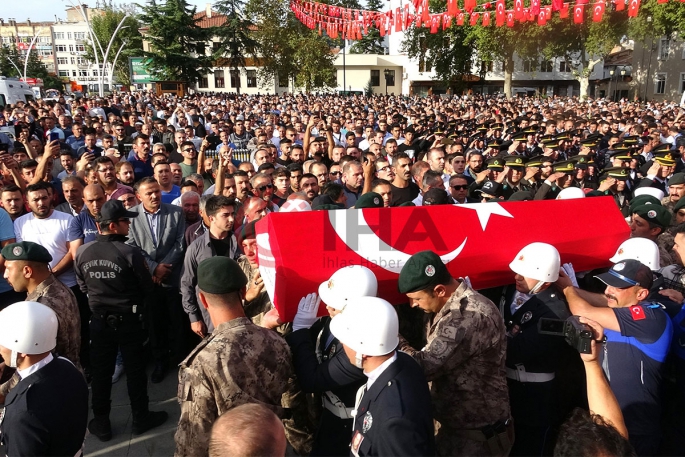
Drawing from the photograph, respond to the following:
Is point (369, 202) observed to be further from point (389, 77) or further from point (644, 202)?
point (389, 77)

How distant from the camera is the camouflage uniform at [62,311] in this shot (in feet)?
9.70

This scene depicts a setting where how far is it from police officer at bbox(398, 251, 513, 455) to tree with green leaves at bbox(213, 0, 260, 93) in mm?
45105

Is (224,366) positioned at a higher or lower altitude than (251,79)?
lower

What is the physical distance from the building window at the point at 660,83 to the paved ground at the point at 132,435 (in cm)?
4635

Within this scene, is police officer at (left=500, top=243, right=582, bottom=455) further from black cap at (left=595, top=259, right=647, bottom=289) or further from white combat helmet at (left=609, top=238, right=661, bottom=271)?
white combat helmet at (left=609, top=238, right=661, bottom=271)

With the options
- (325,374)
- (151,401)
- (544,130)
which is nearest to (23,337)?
(325,374)

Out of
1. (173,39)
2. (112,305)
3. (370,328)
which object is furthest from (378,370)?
(173,39)

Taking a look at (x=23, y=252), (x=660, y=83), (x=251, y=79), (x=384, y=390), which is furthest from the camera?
(x=251, y=79)

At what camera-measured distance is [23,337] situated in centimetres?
225

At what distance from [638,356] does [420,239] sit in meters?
1.32

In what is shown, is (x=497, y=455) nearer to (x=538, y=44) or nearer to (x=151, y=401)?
(x=151, y=401)

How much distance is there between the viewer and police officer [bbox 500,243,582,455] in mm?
2713

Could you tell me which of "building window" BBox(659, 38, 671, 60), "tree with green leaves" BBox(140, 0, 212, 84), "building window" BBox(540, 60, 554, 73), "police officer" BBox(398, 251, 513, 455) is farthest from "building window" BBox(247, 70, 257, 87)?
"police officer" BBox(398, 251, 513, 455)

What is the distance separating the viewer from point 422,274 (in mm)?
2441
